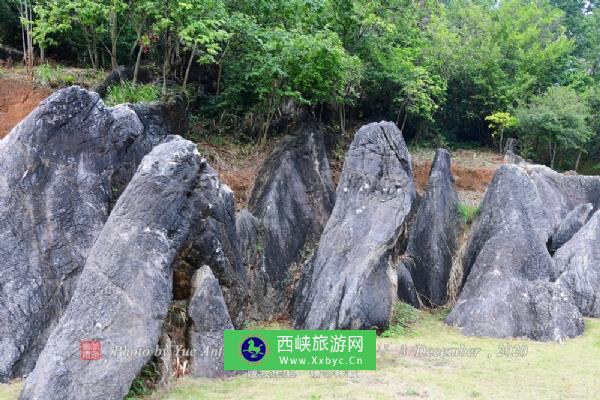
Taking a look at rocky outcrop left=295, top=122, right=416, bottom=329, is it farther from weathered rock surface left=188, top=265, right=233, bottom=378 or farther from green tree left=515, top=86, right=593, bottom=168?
green tree left=515, top=86, right=593, bottom=168

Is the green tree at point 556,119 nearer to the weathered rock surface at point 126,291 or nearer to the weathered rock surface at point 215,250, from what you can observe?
the weathered rock surface at point 215,250

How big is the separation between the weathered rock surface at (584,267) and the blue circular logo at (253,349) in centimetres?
667

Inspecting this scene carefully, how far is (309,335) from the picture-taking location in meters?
7.61

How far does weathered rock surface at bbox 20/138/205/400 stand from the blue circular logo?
117 centimetres

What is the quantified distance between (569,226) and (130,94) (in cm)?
1078

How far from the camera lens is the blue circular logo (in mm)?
7273

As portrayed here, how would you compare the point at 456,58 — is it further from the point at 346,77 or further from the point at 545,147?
the point at 346,77

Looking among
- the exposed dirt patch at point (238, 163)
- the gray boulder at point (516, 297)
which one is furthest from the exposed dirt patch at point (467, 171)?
the gray boulder at point (516, 297)

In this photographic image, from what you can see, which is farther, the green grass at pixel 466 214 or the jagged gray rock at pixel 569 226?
the jagged gray rock at pixel 569 226

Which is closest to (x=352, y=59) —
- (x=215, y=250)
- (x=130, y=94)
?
(x=130, y=94)

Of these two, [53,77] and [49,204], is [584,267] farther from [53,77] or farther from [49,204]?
[53,77]

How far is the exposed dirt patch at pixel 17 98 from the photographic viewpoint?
13195 mm

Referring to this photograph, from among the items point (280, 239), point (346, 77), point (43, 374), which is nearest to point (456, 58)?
point (346, 77)

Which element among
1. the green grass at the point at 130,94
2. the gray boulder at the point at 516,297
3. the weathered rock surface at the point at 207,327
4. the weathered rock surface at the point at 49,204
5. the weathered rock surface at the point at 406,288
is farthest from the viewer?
the green grass at the point at 130,94
